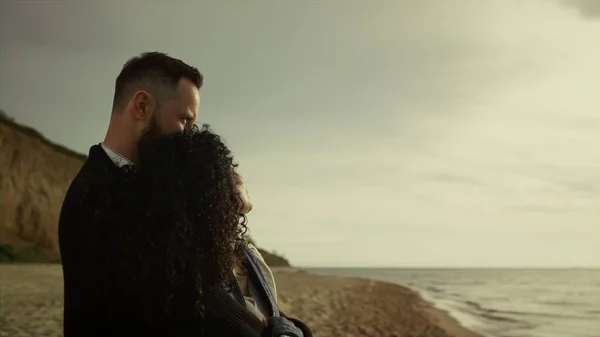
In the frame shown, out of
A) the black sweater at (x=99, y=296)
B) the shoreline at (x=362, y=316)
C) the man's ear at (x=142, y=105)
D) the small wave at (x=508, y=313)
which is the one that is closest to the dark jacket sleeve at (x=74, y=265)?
the black sweater at (x=99, y=296)

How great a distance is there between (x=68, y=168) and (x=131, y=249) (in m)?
15.6

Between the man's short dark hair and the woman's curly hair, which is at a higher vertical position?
the man's short dark hair

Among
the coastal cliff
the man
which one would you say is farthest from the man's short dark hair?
the coastal cliff

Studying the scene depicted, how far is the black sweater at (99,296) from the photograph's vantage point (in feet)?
5.25

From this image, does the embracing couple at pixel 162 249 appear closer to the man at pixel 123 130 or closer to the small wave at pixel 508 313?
the man at pixel 123 130

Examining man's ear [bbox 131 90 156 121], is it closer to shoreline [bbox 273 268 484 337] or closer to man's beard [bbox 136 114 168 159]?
man's beard [bbox 136 114 168 159]

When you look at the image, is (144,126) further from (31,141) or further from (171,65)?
(31,141)

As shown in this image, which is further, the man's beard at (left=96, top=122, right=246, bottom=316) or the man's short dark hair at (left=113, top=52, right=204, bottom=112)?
the man's short dark hair at (left=113, top=52, right=204, bottom=112)

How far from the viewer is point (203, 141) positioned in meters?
1.66

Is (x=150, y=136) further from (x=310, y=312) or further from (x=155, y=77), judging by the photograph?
(x=310, y=312)

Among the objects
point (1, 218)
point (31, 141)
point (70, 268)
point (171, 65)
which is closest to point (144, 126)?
point (171, 65)

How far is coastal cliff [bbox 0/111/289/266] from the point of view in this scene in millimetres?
13172

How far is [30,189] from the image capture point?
574 inches

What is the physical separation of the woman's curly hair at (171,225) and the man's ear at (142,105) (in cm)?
36
